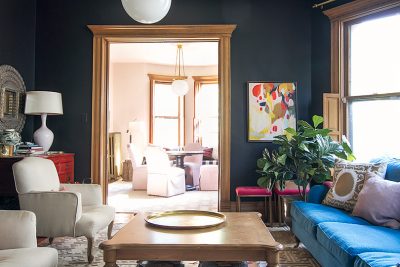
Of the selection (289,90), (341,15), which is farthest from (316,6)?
(289,90)

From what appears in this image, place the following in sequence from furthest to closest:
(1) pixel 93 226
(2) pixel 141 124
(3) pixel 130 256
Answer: (2) pixel 141 124 → (1) pixel 93 226 → (3) pixel 130 256

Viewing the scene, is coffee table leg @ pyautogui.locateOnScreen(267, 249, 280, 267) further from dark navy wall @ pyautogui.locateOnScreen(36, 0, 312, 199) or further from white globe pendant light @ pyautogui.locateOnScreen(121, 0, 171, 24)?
dark navy wall @ pyautogui.locateOnScreen(36, 0, 312, 199)

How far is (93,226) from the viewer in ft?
9.70

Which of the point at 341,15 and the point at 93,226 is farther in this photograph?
the point at 341,15

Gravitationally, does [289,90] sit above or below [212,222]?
above

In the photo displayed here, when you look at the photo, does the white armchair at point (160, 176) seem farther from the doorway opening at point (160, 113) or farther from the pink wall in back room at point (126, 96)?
the pink wall in back room at point (126, 96)

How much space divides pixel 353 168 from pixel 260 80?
1.93 metres

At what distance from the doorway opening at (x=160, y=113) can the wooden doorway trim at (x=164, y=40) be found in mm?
2342

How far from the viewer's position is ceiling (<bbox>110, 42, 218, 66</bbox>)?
7027 millimetres

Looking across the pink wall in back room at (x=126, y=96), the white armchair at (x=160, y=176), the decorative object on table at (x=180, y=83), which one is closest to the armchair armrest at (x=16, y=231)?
the white armchair at (x=160, y=176)

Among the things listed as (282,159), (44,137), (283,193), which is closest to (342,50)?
(282,159)

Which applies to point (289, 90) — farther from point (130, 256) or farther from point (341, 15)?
point (130, 256)

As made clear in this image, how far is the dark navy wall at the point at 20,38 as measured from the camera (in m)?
4.00

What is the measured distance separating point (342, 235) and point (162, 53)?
245 inches
